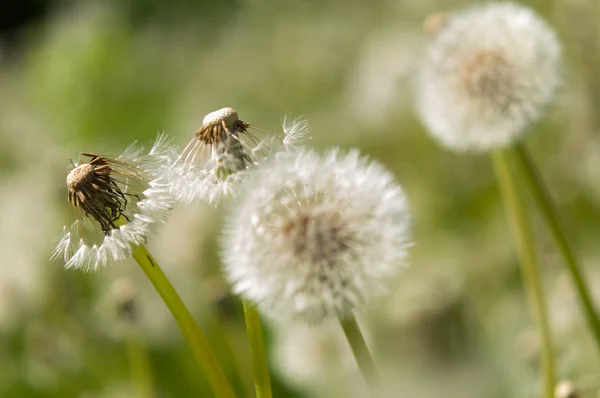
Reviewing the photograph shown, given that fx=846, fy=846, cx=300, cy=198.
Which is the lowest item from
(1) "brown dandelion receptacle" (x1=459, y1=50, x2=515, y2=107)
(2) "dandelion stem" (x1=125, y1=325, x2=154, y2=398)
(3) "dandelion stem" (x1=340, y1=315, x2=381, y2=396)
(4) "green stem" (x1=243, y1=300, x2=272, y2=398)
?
(3) "dandelion stem" (x1=340, y1=315, x2=381, y2=396)

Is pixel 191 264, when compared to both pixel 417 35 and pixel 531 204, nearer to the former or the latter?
pixel 531 204

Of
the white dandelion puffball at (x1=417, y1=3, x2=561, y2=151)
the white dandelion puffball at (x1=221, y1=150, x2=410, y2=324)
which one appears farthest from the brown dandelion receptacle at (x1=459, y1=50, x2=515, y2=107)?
the white dandelion puffball at (x1=221, y1=150, x2=410, y2=324)

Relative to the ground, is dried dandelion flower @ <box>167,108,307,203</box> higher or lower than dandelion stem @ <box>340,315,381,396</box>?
higher

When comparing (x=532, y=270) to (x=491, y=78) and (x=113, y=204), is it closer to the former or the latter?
(x=491, y=78)

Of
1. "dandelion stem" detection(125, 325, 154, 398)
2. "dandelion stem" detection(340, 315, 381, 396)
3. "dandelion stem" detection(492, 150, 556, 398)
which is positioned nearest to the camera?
"dandelion stem" detection(340, 315, 381, 396)

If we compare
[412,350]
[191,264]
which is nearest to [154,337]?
[191,264]

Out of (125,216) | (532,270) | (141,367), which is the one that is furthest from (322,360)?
(125,216)

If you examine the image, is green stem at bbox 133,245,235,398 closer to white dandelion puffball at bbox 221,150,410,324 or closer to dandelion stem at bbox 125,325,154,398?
white dandelion puffball at bbox 221,150,410,324
